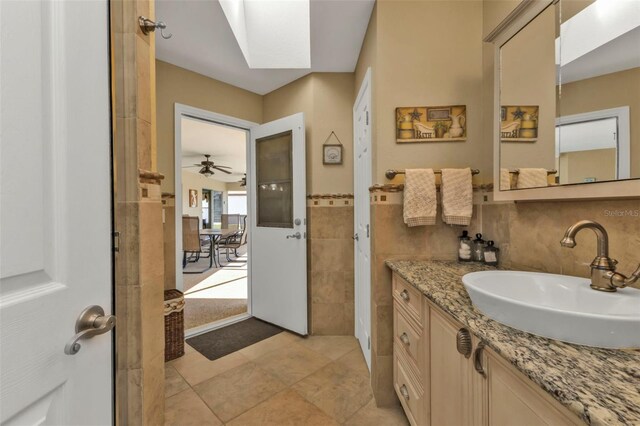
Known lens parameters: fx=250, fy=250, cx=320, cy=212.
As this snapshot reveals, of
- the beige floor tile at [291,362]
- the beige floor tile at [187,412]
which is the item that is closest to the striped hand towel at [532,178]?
the beige floor tile at [291,362]

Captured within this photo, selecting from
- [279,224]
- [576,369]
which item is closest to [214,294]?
[279,224]

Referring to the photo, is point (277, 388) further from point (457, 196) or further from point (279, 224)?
point (457, 196)

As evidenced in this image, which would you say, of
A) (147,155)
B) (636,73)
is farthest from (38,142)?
(636,73)

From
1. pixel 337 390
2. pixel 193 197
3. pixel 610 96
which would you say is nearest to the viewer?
pixel 610 96

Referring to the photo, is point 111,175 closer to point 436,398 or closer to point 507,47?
point 436,398

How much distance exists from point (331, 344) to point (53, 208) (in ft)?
7.03

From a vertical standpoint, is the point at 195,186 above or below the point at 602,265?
above

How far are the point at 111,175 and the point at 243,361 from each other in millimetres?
1816

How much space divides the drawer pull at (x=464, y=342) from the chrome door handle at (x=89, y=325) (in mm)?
962

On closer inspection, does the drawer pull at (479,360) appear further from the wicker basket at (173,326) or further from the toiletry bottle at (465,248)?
the wicker basket at (173,326)

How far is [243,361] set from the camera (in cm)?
195

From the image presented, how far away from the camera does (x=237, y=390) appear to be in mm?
1652

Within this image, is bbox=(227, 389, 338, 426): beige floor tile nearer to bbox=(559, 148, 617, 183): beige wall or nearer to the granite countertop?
the granite countertop

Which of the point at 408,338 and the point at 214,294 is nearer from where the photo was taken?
the point at 408,338
